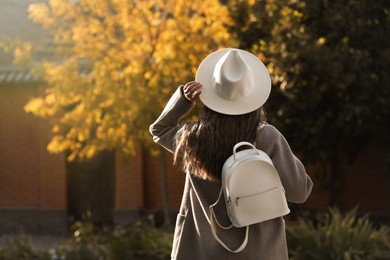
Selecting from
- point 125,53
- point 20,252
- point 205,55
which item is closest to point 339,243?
point 20,252

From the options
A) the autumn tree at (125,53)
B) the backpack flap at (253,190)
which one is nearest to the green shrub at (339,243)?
the backpack flap at (253,190)

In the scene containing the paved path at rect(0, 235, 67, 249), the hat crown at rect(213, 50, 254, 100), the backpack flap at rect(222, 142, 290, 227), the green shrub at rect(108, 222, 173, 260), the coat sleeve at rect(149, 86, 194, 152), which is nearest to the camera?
the backpack flap at rect(222, 142, 290, 227)

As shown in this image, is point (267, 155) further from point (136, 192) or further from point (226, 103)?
point (136, 192)

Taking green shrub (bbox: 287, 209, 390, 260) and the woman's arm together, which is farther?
green shrub (bbox: 287, 209, 390, 260)

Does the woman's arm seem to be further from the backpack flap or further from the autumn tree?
the autumn tree

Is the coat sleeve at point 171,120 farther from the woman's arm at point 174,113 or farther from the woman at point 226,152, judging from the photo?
the woman at point 226,152

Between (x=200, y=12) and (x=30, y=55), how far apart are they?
2.41 metres

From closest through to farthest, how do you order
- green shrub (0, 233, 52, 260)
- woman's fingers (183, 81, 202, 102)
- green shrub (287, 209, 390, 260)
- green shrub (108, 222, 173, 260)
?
woman's fingers (183, 81, 202, 102)
green shrub (287, 209, 390, 260)
green shrub (108, 222, 173, 260)
green shrub (0, 233, 52, 260)

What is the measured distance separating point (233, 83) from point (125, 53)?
316 inches

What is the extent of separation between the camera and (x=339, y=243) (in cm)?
734

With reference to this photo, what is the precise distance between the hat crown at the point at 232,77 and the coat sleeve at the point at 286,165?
19 centimetres

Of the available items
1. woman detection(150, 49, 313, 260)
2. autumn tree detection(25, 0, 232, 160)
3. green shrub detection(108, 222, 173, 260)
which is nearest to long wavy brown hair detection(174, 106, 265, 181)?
woman detection(150, 49, 313, 260)

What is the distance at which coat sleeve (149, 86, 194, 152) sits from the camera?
3838 millimetres

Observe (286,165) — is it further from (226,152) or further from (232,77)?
(232,77)
